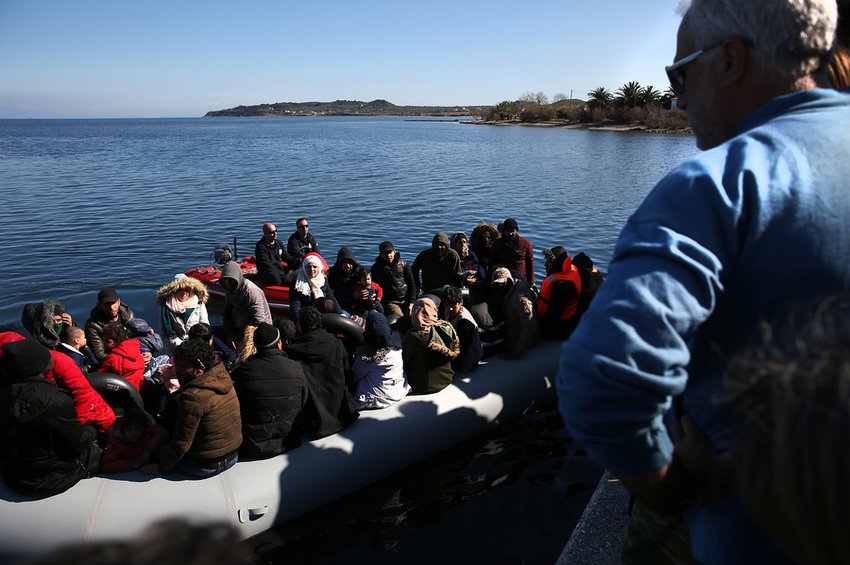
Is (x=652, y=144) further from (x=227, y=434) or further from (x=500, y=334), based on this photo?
(x=227, y=434)

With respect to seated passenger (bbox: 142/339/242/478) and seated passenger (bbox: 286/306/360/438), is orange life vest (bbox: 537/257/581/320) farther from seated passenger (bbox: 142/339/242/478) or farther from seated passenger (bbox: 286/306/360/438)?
seated passenger (bbox: 142/339/242/478)

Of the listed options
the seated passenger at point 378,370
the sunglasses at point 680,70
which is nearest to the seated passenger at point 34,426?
the seated passenger at point 378,370

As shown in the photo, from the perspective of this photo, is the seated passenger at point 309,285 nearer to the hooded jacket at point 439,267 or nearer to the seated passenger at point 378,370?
the hooded jacket at point 439,267

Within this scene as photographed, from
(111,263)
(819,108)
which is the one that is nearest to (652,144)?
(111,263)

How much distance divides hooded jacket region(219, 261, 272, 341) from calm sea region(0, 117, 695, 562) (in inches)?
112

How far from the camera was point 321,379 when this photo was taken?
504cm

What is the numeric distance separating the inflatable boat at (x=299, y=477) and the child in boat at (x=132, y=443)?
0.12 metres

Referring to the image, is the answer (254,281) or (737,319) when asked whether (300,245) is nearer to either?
(254,281)

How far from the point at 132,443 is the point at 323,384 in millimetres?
1651

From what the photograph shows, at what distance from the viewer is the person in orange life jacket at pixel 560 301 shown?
649 cm

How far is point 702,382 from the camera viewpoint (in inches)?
42.6

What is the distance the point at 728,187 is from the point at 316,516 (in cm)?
487

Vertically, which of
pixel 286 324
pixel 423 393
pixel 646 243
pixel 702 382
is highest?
pixel 646 243

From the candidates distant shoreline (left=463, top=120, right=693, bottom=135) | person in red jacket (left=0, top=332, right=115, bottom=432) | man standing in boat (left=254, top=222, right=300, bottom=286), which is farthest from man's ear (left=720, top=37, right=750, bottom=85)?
distant shoreline (left=463, top=120, right=693, bottom=135)
